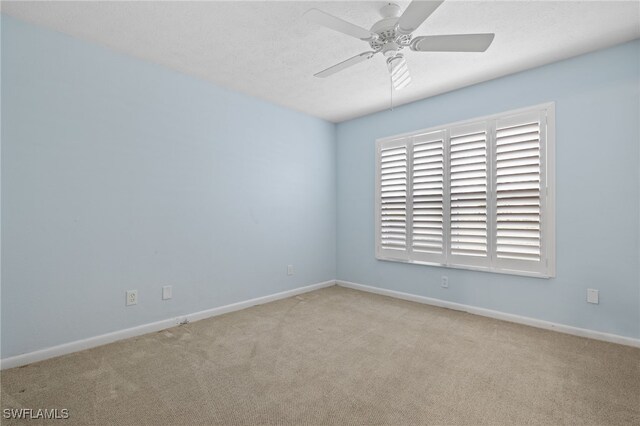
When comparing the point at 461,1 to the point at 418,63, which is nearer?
the point at 461,1

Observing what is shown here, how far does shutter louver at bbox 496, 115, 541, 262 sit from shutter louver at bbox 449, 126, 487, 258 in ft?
0.48

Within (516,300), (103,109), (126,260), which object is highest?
(103,109)

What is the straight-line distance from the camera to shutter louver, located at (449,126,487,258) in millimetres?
3307

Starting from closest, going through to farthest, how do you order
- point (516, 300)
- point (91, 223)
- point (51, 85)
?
point (51, 85), point (91, 223), point (516, 300)

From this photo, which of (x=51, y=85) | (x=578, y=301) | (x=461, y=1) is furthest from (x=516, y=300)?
(x=51, y=85)

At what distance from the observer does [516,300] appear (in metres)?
3.12

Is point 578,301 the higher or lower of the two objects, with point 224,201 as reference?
lower

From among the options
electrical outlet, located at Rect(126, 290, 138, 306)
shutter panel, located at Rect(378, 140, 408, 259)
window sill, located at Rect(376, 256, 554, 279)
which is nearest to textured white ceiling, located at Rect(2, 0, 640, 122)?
shutter panel, located at Rect(378, 140, 408, 259)

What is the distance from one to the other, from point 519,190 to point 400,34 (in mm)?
2013

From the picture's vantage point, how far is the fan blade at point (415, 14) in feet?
5.29

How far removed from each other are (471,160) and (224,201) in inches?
109

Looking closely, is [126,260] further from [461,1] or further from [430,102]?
[430,102]

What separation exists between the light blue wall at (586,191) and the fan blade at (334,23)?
3.88ft

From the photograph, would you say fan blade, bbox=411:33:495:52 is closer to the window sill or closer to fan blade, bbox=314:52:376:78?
fan blade, bbox=314:52:376:78
